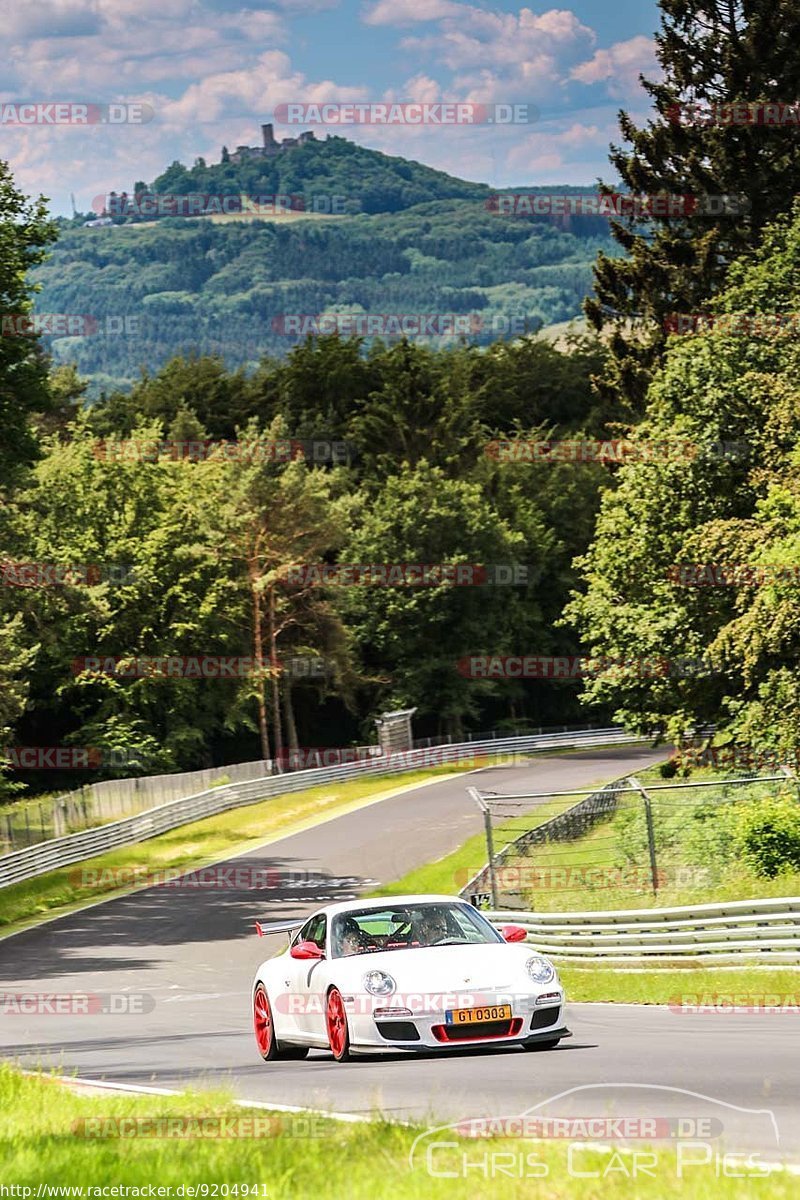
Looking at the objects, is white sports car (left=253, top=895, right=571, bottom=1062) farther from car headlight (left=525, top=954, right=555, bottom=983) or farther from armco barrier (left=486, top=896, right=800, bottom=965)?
armco barrier (left=486, top=896, right=800, bottom=965)

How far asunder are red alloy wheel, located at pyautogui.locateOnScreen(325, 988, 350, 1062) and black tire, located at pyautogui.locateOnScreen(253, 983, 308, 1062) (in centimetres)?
103

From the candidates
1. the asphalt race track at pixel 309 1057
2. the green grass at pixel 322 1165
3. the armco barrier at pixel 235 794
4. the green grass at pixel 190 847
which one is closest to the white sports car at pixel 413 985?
the asphalt race track at pixel 309 1057

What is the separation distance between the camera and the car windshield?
44.2ft

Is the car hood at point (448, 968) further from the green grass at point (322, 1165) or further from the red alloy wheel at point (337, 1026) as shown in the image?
the green grass at point (322, 1165)

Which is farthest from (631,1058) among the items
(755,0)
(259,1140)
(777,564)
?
(755,0)

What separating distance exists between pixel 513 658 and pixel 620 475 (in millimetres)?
44530

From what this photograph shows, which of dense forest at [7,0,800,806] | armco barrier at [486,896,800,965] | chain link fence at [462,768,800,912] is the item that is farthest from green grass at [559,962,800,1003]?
dense forest at [7,0,800,806]

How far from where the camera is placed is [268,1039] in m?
14.2

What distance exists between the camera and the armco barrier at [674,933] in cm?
1919

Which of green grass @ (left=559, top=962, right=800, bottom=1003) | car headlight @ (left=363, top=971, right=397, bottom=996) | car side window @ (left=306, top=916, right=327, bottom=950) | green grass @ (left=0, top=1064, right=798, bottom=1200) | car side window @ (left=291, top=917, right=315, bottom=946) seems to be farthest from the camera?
green grass @ (left=559, top=962, right=800, bottom=1003)

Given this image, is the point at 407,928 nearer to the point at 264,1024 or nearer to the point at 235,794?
the point at 264,1024

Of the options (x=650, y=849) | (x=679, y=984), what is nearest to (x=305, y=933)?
(x=679, y=984)

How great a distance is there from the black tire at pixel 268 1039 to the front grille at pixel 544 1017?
262 cm

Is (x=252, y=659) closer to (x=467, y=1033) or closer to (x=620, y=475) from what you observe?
(x=620, y=475)
